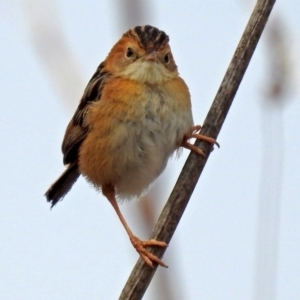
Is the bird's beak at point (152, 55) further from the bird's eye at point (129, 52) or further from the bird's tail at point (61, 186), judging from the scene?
the bird's tail at point (61, 186)

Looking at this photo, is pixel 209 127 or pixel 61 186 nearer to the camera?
pixel 209 127

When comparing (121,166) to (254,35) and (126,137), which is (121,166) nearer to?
(126,137)

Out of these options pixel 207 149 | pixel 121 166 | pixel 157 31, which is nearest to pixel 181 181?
pixel 207 149

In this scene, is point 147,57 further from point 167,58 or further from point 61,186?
point 61,186

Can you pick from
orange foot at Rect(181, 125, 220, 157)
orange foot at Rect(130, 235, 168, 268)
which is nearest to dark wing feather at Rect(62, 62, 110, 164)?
orange foot at Rect(181, 125, 220, 157)

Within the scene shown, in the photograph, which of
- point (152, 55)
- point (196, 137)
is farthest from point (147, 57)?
point (196, 137)

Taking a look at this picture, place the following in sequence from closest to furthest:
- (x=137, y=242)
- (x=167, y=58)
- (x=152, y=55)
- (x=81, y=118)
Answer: (x=137, y=242) < (x=152, y=55) < (x=167, y=58) < (x=81, y=118)
